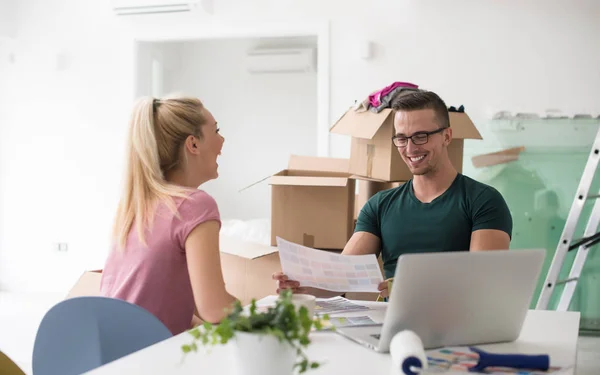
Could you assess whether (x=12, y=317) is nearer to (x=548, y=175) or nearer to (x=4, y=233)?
(x=4, y=233)

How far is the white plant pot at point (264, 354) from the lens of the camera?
117cm

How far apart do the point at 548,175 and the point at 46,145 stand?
3779 millimetres

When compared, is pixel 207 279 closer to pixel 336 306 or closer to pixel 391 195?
pixel 336 306

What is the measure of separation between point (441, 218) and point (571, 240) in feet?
6.41

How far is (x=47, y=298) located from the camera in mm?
5793

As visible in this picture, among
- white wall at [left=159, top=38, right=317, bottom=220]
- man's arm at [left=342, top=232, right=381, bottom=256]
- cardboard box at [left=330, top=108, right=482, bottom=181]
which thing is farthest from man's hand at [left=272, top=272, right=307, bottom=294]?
white wall at [left=159, top=38, right=317, bottom=220]

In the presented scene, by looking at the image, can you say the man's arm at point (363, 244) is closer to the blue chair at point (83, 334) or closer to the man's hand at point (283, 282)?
the man's hand at point (283, 282)

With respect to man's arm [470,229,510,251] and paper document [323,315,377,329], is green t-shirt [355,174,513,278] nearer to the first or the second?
man's arm [470,229,510,251]

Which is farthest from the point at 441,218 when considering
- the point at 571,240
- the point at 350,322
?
the point at 571,240

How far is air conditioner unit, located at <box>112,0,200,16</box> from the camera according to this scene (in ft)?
17.6

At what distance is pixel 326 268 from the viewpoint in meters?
1.93

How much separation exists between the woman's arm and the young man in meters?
0.88

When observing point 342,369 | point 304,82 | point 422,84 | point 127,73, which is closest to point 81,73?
point 127,73

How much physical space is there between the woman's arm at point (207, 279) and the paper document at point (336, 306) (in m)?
0.23
